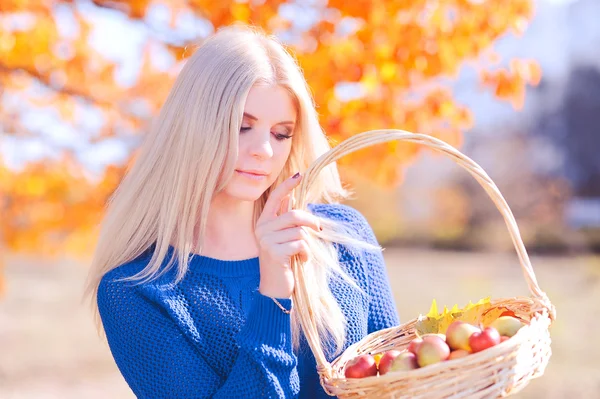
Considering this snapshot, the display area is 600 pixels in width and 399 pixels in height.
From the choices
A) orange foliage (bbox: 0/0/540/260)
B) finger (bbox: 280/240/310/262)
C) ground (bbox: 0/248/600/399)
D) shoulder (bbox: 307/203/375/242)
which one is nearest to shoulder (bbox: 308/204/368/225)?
shoulder (bbox: 307/203/375/242)

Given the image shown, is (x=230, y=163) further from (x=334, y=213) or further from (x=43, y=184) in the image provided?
(x=43, y=184)

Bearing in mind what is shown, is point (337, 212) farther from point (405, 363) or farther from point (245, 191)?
point (405, 363)

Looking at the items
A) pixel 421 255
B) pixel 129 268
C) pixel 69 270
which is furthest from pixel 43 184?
pixel 421 255

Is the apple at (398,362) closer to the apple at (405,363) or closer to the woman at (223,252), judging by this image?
the apple at (405,363)

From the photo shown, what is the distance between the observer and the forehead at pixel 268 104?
2037 millimetres

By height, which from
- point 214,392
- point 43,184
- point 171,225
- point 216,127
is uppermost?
point 43,184

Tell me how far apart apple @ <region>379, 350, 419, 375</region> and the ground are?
19.5 ft

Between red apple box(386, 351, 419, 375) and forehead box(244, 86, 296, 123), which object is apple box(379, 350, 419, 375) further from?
forehead box(244, 86, 296, 123)

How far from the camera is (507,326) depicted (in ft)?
5.69

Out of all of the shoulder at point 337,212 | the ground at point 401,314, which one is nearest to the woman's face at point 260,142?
the shoulder at point 337,212

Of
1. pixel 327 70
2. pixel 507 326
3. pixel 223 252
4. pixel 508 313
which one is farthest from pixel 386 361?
pixel 327 70

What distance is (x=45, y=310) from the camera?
1157 cm

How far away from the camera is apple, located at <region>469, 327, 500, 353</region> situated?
1.58 meters

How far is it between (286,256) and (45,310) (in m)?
10.7
